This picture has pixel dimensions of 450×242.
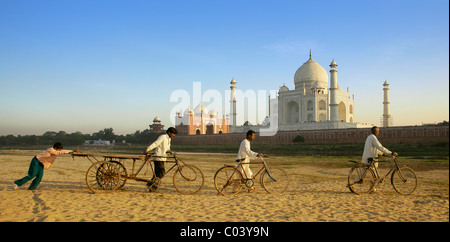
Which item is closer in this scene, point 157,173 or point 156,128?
point 157,173

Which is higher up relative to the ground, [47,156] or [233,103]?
[233,103]

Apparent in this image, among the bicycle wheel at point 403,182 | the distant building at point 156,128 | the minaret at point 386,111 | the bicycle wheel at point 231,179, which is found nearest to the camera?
the bicycle wheel at point 231,179

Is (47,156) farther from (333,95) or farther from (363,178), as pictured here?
(333,95)

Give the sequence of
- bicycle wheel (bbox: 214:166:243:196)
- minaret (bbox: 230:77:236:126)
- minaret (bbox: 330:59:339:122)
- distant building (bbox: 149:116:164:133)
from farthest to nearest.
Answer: distant building (bbox: 149:116:164:133), minaret (bbox: 230:77:236:126), minaret (bbox: 330:59:339:122), bicycle wheel (bbox: 214:166:243:196)

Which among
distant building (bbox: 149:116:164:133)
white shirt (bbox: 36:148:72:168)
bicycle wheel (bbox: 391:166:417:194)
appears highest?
distant building (bbox: 149:116:164:133)

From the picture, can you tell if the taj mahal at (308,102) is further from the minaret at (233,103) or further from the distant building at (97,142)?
the distant building at (97,142)

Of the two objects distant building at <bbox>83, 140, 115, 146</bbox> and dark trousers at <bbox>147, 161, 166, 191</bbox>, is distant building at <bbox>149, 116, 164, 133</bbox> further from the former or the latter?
dark trousers at <bbox>147, 161, 166, 191</bbox>

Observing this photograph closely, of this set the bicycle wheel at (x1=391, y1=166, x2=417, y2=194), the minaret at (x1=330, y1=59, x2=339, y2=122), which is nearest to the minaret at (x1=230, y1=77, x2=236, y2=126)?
the minaret at (x1=330, y1=59, x2=339, y2=122)

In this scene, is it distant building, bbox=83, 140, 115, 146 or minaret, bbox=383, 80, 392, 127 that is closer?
minaret, bbox=383, 80, 392, 127

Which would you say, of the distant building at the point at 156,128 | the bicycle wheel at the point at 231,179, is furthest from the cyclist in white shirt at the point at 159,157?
the distant building at the point at 156,128

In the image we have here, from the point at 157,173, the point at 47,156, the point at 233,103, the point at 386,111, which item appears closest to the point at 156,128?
the point at 233,103

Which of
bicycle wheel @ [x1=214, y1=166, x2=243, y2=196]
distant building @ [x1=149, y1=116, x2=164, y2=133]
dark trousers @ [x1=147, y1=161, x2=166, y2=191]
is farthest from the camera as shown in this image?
distant building @ [x1=149, y1=116, x2=164, y2=133]

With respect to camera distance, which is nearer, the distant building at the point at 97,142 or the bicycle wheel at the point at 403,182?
the bicycle wheel at the point at 403,182
